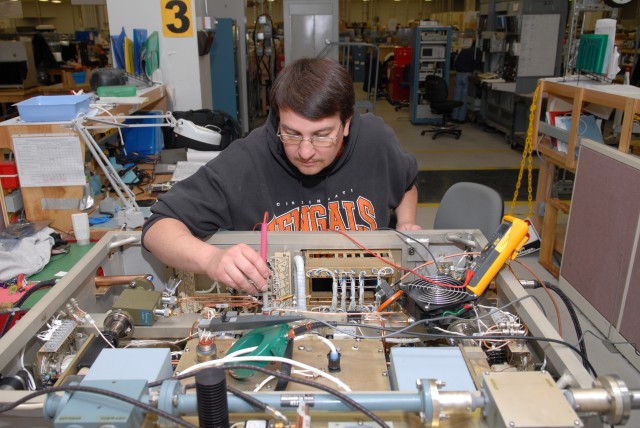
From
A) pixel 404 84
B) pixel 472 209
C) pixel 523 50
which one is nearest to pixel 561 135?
pixel 472 209

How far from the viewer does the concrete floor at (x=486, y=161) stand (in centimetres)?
248

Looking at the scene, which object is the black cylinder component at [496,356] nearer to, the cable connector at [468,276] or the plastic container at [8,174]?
the cable connector at [468,276]

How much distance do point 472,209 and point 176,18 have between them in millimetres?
2908

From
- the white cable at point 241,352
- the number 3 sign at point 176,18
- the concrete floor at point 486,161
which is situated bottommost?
the concrete floor at point 486,161

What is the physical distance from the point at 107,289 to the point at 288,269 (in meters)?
0.49

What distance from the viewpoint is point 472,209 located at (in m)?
2.13

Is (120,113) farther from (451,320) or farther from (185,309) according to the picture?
(451,320)

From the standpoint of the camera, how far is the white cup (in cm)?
214

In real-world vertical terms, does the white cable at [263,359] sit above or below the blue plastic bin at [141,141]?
above

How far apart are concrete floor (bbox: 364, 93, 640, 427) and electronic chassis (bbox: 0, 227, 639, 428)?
1.40 meters

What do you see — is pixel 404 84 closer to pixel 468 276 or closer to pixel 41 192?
pixel 41 192

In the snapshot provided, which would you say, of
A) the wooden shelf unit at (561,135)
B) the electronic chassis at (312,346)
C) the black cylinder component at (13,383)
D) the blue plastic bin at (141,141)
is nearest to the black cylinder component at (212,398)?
the electronic chassis at (312,346)

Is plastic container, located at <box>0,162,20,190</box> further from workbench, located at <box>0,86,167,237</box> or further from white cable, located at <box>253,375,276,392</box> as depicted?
white cable, located at <box>253,375,276,392</box>

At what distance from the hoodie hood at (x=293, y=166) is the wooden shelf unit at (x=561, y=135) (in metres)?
1.58
